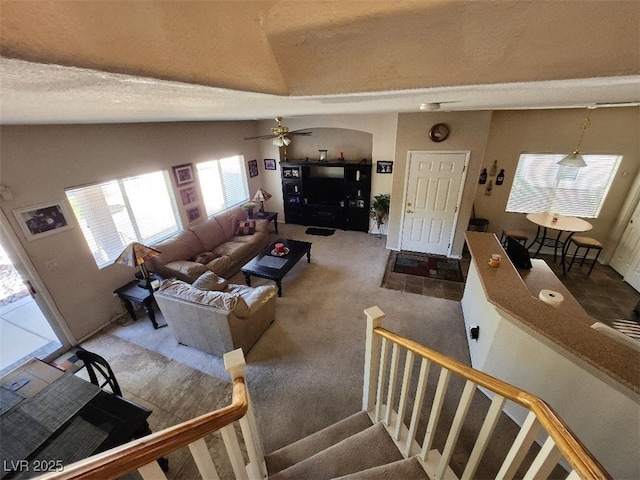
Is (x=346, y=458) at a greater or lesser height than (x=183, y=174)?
lesser

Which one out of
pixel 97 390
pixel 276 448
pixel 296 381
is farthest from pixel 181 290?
pixel 276 448

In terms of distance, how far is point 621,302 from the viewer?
394cm

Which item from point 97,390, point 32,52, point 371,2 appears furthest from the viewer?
point 97,390

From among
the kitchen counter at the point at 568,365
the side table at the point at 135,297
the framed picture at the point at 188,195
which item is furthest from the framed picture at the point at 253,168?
the kitchen counter at the point at 568,365

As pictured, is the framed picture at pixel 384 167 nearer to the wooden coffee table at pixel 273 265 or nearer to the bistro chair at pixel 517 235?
the wooden coffee table at pixel 273 265

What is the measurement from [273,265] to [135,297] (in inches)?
73.1

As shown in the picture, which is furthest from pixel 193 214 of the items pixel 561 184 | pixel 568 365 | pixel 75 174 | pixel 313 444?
pixel 561 184

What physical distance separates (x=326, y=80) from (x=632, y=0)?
0.60 m

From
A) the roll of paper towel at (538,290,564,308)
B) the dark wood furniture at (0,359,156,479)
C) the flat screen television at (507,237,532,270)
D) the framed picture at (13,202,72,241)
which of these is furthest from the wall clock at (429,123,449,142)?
the framed picture at (13,202,72,241)

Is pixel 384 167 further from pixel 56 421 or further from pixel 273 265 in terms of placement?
pixel 56 421

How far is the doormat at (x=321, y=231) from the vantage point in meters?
6.27

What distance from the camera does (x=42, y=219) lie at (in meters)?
2.93

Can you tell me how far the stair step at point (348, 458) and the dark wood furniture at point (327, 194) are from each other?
15.9 feet

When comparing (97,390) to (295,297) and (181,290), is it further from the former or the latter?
(295,297)
